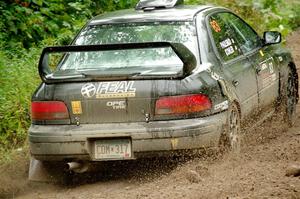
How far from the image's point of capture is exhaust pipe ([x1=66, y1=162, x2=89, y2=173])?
18.9ft

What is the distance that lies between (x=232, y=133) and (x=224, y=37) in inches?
43.9

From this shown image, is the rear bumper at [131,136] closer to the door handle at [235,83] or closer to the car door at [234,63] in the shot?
the door handle at [235,83]

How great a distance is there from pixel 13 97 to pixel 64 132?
2582 millimetres

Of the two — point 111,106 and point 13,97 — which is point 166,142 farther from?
point 13,97

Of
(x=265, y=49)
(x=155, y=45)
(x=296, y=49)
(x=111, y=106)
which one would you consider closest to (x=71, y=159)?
(x=111, y=106)

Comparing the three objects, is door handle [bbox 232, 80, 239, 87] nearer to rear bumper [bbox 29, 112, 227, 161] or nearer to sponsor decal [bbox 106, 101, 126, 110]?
rear bumper [bbox 29, 112, 227, 161]

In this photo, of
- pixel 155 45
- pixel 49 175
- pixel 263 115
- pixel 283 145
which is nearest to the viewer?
pixel 155 45

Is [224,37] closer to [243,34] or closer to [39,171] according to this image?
[243,34]

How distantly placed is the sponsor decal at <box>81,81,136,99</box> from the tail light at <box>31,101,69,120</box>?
0.23 meters

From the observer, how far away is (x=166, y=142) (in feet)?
17.9

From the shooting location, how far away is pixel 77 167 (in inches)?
228

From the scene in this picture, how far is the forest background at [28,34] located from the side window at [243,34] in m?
2.54

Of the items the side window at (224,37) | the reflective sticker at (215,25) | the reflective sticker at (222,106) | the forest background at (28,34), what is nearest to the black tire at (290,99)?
the side window at (224,37)

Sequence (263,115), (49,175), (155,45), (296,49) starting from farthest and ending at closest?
(296,49) → (263,115) → (49,175) → (155,45)
